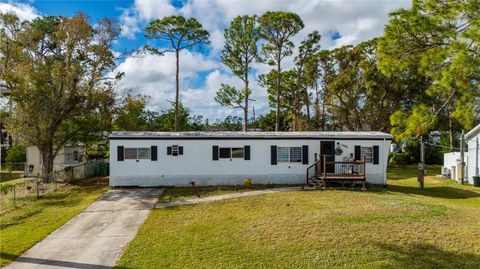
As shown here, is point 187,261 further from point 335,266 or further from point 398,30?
point 398,30

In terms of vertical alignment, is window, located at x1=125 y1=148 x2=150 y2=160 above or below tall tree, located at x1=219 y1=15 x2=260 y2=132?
below

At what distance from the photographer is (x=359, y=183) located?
669 inches

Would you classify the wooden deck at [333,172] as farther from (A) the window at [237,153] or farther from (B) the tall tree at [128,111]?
(B) the tall tree at [128,111]

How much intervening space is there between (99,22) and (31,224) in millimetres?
14223

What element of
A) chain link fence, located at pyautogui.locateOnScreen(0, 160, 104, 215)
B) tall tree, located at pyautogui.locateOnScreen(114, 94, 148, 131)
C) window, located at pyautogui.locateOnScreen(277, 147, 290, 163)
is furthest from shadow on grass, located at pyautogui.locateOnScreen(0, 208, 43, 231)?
window, located at pyautogui.locateOnScreen(277, 147, 290, 163)

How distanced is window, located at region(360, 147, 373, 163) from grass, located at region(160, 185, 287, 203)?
15.3ft

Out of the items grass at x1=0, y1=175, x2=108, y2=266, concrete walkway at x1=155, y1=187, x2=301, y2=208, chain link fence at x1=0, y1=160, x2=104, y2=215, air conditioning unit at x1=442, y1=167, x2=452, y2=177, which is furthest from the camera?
air conditioning unit at x1=442, y1=167, x2=452, y2=177

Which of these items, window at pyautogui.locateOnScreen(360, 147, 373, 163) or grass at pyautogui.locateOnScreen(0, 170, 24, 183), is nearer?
window at pyautogui.locateOnScreen(360, 147, 373, 163)

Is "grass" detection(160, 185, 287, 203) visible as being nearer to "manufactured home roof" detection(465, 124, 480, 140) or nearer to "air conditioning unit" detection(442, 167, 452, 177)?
"manufactured home roof" detection(465, 124, 480, 140)

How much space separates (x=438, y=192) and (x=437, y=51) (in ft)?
35.7

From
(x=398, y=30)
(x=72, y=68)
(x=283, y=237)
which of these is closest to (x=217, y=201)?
(x=283, y=237)

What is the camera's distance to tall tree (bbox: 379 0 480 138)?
7.76m

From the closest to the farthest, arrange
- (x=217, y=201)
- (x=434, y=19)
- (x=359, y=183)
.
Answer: (x=434, y=19) → (x=217, y=201) → (x=359, y=183)

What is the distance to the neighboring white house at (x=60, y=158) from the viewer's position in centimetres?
2827
